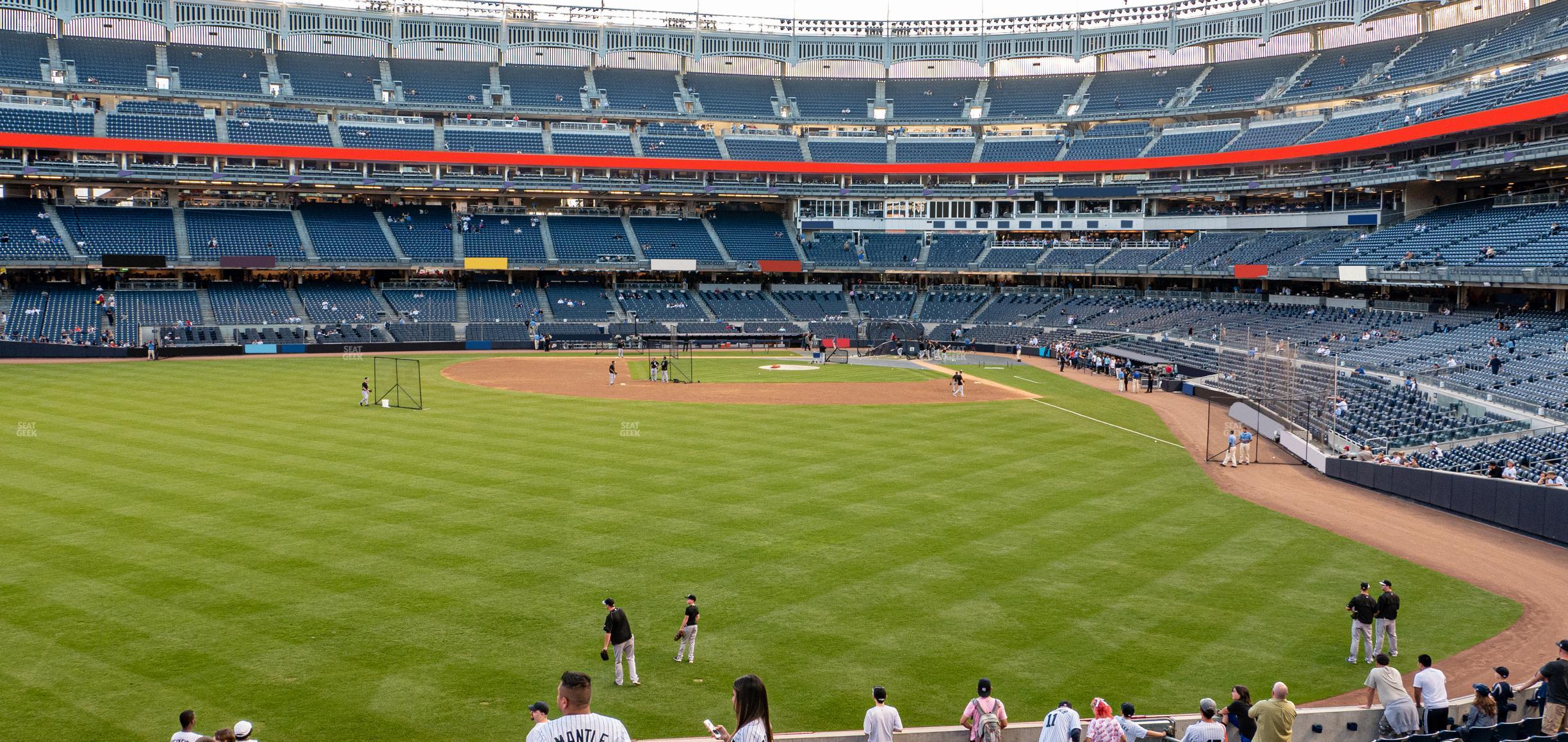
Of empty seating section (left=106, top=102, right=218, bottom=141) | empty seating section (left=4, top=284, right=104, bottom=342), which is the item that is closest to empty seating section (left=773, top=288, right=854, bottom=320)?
empty seating section (left=106, top=102, right=218, bottom=141)

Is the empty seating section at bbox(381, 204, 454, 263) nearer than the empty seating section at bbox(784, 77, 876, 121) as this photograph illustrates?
Yes

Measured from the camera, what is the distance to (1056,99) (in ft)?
309

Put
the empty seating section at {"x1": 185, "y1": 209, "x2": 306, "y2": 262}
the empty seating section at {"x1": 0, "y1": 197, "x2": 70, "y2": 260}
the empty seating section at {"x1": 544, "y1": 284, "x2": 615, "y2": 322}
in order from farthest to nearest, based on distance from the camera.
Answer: the empty seating section at {"x1": 544, "y1": 284, "x2": 615, "y2": 322}, the empty seating section at {"x1": 185, "y1": 209, "x2": 306, "y2": 262}, the empty seating section at {"x1": 0, "y1": 197, "x2": 70, "y2": 260}

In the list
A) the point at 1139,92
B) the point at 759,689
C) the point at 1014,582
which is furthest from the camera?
the point at 1139,92

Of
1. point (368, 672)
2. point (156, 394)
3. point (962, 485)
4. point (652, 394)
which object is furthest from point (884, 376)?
point (368, 672)

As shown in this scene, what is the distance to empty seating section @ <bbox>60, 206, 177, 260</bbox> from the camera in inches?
2835

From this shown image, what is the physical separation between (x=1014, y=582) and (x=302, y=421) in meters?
28.6

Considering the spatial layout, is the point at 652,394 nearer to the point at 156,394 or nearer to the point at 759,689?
the point at 156,394

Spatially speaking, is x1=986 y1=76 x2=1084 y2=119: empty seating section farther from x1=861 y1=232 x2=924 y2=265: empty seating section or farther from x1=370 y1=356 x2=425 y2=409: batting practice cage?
x1=370 y1=356 x2=425 y2=409: batting practice cage

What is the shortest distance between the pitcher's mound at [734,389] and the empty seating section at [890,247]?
33649 millimetres

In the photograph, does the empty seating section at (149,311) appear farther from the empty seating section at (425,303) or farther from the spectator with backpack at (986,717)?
the spectator with backpack at (986,717)

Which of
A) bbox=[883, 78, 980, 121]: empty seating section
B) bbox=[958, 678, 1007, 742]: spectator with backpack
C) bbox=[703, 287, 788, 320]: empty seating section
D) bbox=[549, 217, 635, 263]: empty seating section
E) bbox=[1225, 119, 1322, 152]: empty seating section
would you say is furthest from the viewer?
bbox=[883, 78, 980, 121]: empty seating section

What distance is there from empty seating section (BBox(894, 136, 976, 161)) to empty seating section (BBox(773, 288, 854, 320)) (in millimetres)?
14748

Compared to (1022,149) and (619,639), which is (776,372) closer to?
(1022,149)
